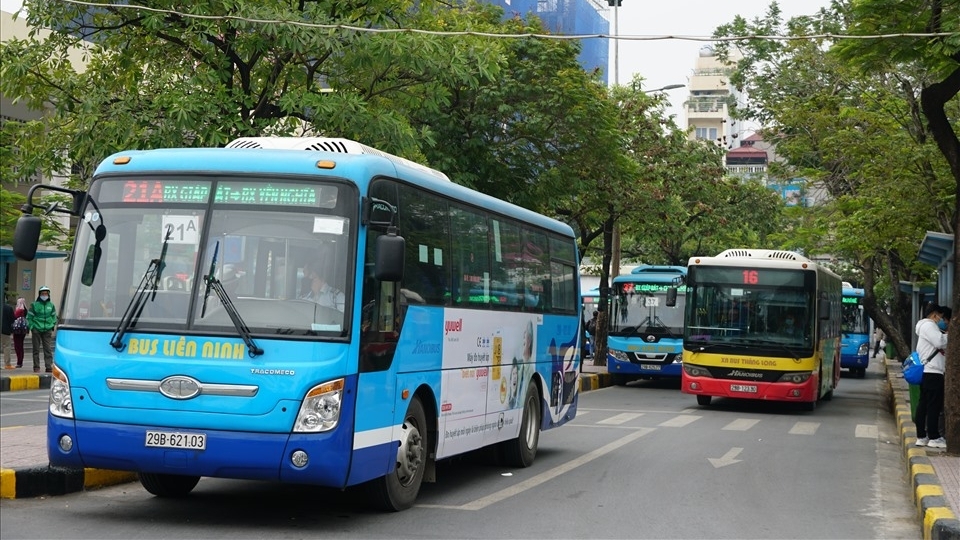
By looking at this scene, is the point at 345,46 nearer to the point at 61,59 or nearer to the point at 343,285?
the point at 61,59

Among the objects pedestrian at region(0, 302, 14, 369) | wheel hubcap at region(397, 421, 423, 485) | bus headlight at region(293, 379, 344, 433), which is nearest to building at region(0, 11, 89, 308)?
pedestrian at region(0, 302, 14, 369)

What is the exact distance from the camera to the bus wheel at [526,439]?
12695 millimetres

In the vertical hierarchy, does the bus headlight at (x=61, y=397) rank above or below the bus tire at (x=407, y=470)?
above

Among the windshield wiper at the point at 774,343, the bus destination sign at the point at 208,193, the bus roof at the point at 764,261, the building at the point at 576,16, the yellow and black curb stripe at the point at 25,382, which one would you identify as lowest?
the yellow and black curb stripe at the point at 25,382

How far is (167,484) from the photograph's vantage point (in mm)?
9656

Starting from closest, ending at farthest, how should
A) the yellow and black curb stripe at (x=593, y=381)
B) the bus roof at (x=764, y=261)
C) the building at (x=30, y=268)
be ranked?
the bus roof at (x=764, y=261) < the yellow and black curb stripe at (x=593, y=381) < the building at (x=30, y=268)

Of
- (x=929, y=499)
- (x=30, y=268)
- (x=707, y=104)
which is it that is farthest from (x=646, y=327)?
(x=707, y=104)

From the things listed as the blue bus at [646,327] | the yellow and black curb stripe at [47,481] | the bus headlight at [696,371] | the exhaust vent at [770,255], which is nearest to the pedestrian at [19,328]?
the blue bus at [646,327]

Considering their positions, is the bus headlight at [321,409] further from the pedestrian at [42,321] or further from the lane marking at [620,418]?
the pedestrian at [42,321]

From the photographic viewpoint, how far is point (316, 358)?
26.5ft

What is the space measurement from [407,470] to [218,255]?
7.65 ft

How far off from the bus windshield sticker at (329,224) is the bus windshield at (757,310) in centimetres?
1435

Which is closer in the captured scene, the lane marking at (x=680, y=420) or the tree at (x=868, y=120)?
the tree at (x=868, y=120)

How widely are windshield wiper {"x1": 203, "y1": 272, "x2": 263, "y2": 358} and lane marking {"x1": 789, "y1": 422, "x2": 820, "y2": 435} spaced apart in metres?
11.9
